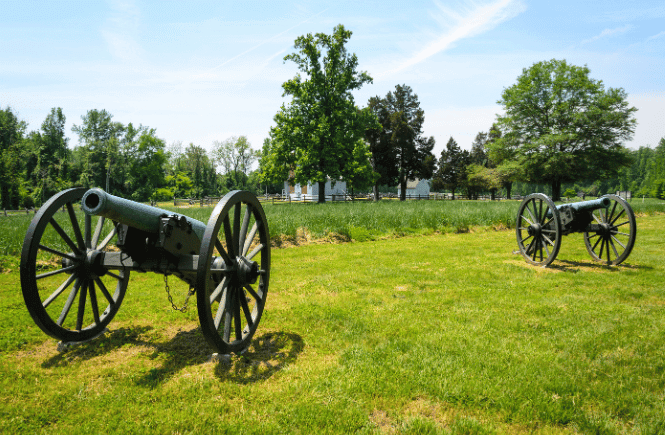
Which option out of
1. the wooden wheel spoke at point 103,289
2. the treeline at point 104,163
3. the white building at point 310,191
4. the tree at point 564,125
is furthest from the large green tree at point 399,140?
the wooden wheel spoke at point 103,289

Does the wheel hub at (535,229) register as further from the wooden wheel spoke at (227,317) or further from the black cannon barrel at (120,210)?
the black cannon barrel at (120,210)

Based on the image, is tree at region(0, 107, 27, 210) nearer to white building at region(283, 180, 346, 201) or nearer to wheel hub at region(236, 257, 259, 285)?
white building at region(283, 180, 346, 201)

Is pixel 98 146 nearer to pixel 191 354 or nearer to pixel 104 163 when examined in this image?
pixel 104 163

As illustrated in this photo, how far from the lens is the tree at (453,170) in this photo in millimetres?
63781

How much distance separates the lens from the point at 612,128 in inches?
1490

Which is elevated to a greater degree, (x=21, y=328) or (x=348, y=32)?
(x=348, y=32)

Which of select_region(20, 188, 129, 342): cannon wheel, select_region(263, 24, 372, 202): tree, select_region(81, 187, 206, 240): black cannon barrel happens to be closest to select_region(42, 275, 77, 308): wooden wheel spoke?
select_region(20, 188, 129, 342): cannon wheel

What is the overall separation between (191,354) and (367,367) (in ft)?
6.33

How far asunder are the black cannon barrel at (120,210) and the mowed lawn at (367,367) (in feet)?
4.78

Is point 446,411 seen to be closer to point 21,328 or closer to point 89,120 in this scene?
point 21,328

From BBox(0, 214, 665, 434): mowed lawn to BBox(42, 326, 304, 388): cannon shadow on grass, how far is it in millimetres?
21

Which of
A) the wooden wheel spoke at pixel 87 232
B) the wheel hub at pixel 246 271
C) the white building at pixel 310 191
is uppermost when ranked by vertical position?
the white building at pixel 310 191

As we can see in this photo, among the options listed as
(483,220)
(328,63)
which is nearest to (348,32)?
(328,63)

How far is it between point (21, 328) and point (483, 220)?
17.7 m
